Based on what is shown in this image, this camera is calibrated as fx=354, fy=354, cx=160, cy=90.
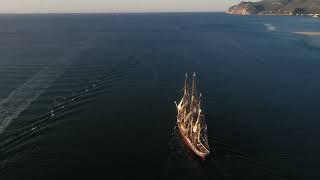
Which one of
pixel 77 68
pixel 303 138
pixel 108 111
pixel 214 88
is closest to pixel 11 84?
pixel 77 68

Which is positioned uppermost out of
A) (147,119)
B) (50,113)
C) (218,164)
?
(50,113)

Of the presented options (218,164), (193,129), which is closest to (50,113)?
(193,129)

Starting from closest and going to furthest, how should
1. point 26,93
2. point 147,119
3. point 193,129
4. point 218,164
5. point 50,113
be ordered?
point 218,164
point 193,129
point 147,119
point 50,113
point 26,93

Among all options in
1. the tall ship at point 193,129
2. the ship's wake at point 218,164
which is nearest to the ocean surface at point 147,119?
the ship's wake at point 218,164

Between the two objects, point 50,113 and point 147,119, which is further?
point 50,113

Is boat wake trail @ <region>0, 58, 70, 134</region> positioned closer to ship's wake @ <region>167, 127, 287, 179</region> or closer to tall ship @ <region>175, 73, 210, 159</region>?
ship's wake @ <region>167, 127, 287, 179</region>

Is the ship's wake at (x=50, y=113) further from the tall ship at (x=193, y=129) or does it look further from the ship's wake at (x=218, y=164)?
the ship's wake at (x=218, y=164)

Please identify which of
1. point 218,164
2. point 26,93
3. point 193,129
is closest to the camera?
point 218,164

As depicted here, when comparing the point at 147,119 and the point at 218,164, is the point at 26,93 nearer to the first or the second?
the point at 147,119

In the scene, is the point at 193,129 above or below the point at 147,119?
above
